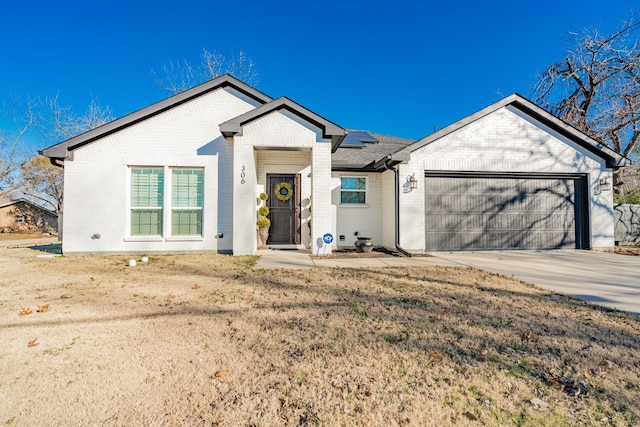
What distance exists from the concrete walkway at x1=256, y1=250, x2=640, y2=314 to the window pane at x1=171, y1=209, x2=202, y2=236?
2.05 meters

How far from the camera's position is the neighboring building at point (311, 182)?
324 inches

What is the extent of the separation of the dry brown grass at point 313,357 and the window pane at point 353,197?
5812 millimetres

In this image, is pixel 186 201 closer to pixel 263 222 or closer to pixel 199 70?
pixel 263 222

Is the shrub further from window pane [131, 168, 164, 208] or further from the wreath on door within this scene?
window pane [131, 168, 164, 208]

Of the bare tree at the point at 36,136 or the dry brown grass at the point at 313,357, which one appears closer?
the dry brown grass at the point at 313,357

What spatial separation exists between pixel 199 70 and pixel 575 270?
73.2ft

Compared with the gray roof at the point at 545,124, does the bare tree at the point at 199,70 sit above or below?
above

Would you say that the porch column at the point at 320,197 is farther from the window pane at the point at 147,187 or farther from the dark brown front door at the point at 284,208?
the window pane at the point at 147,187

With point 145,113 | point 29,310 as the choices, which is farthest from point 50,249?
point 29,310

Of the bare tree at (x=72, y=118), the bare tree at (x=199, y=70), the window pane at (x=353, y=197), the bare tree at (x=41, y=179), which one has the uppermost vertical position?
the bare tree at (x=199, y=70)

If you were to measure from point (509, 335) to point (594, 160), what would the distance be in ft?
33.7

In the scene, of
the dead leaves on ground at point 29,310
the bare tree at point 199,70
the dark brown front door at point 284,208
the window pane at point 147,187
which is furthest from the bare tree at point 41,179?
the dead leaves on ground at point 29,310

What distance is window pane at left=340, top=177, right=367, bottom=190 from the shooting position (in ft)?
33.7

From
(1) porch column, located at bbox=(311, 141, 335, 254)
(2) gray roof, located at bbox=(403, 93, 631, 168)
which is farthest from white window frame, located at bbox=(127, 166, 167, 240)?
(2) gray roof, located at bbox=(403, 93, 631, 168)
